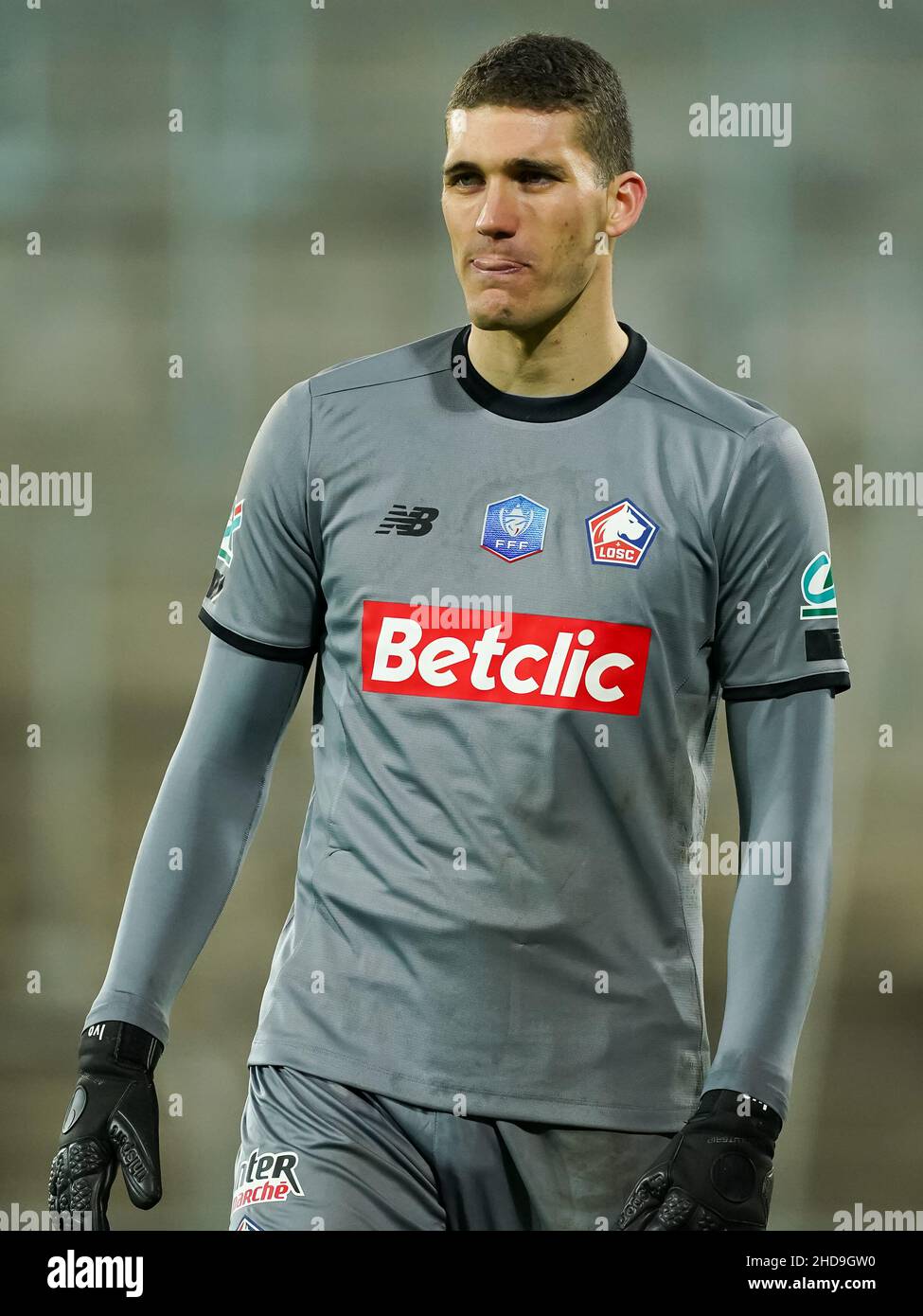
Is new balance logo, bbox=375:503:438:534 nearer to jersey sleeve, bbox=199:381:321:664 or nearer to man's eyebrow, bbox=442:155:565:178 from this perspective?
jersey sleeve, bbox=199:381:321:664

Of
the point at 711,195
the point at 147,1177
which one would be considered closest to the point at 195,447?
the point at 711,195

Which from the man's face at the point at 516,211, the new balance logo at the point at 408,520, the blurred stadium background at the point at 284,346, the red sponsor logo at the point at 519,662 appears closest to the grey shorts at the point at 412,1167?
the red sponsor logo at the point at 519,662

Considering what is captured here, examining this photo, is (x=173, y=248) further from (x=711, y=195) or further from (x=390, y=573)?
(x=390, y=573)

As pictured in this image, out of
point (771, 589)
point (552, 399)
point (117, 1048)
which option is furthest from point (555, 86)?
point (117, 1048)

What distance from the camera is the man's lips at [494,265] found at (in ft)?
6.12

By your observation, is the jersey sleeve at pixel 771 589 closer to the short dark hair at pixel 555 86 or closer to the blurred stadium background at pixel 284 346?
the short dark hair at pixel 555 86

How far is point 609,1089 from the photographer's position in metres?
1.80

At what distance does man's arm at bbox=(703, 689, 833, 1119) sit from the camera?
1793 millimetres

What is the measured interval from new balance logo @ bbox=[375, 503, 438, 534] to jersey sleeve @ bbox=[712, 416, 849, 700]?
12.6 inches

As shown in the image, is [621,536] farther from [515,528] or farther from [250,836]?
[250,836]

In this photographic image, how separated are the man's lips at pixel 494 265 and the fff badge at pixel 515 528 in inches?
9.8

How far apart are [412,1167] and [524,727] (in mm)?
476

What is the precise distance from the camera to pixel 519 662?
5.94 ft
